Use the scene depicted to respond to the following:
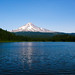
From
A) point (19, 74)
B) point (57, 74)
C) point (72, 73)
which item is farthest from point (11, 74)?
point (72, 73)

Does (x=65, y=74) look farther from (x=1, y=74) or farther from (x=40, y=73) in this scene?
(x=1, y=74)

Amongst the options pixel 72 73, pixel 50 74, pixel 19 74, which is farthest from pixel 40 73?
pixel 72 73

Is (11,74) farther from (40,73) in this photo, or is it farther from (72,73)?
(72,73)

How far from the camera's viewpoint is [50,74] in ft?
85.0

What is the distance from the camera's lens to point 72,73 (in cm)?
2662

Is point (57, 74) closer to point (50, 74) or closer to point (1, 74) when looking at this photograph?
point (50, 74)

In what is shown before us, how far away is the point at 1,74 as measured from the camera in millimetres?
25734

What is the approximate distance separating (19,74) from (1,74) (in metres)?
3.01

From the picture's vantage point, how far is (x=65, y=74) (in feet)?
85.4

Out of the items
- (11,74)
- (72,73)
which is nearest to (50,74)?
(72,73)

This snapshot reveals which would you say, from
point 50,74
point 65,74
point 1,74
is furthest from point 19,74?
point 65,74

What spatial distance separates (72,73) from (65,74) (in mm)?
1441

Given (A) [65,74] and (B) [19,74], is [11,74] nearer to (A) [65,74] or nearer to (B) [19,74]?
(B) [19,74]

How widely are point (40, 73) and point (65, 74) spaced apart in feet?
13.9
